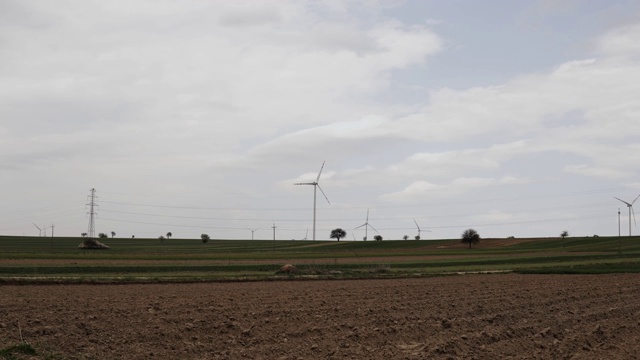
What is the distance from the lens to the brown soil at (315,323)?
22.2 meters

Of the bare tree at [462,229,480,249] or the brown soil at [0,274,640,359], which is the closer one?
the brown soil at [0,274,640,359]

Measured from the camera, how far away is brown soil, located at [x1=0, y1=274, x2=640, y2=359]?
72.8 ft

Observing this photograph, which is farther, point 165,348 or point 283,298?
point 283,298

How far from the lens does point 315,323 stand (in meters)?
27.1

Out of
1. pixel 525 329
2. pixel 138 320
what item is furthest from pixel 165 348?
pixel 525 329

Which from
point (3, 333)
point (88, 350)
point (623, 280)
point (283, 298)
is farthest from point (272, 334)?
point (623, 280)

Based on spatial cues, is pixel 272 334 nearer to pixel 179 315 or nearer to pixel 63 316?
pixel 179 315

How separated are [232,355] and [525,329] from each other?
12093 millimetres

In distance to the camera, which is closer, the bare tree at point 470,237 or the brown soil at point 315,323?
the brown soil at point 315,323

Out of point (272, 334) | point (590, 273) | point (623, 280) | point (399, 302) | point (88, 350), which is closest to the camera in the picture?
point (88, 350)

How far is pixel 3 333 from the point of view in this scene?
21656 mm

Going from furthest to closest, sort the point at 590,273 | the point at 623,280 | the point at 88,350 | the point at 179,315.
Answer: the point at 590,273 → the point at 623,280 → the point at 179,315 → the point at 88,350

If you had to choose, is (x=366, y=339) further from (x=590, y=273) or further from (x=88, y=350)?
(x=590, y=273)

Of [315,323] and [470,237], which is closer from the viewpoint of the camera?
[315,323]
